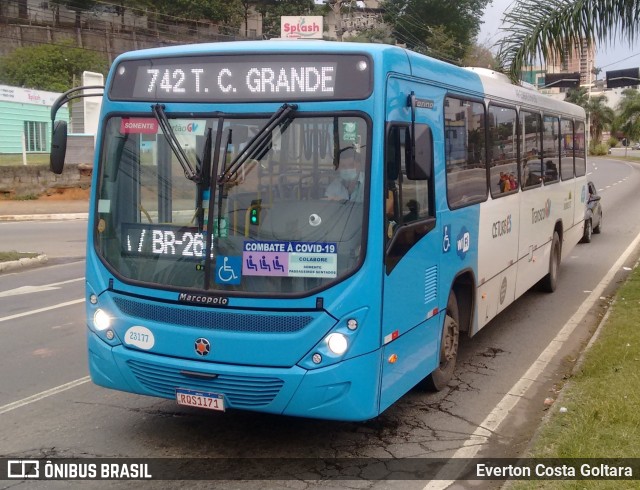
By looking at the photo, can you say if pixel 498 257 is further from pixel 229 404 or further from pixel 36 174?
pixel 36 174

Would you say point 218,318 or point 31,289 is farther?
point 31,289

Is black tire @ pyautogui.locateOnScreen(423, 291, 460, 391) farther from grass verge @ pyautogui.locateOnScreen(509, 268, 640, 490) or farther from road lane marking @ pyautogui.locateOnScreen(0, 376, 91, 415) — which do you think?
road lane marking @ pyautogui.locateOnScreen(0, 376, 91, 415)

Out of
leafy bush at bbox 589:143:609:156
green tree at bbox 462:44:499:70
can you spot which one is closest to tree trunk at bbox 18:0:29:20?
green tree at bbox 462:44:499:70

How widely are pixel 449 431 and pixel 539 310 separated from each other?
5358mm

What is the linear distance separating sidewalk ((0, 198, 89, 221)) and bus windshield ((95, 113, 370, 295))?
22.2 m

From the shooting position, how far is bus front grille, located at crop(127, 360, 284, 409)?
17.6ft

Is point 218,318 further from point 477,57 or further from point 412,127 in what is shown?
point 477,57

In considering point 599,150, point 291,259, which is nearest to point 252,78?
point 291,259

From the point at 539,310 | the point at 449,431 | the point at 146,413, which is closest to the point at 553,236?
the point at 539,310

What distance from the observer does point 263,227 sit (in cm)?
548

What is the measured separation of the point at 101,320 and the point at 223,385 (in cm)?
117

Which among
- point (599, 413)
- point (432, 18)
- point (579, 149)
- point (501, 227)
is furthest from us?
point (432, 18)

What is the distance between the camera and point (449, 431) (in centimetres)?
638

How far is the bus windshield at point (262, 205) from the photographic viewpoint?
5371 mm
